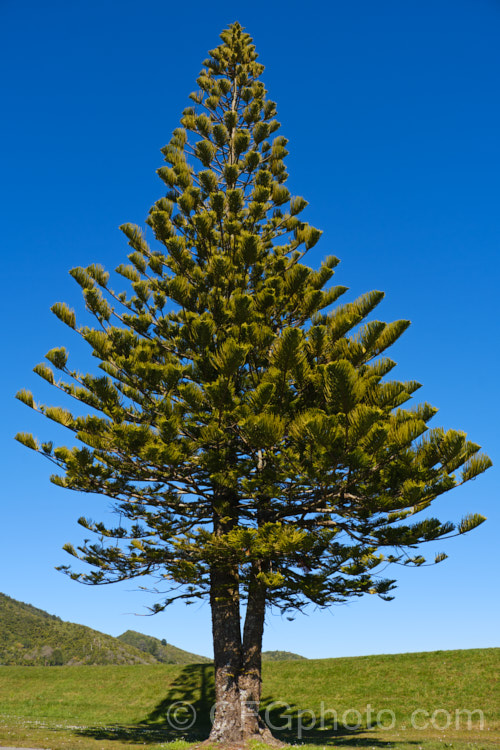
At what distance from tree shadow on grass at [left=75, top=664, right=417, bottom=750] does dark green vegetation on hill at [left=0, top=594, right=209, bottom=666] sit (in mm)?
36346

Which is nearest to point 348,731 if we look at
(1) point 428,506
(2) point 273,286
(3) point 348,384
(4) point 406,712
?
(4) point 406,712

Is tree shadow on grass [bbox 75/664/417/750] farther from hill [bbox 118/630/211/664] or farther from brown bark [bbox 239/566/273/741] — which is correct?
hill [bbox 118/630/211/664]

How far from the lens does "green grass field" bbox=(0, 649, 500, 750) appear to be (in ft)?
34.4

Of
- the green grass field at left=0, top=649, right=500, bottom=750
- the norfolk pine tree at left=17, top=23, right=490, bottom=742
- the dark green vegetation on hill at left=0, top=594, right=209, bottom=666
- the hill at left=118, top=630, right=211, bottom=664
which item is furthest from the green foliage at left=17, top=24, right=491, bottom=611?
the hill at left=118, top=630, right=211, bottom=664

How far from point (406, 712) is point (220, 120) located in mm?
15012

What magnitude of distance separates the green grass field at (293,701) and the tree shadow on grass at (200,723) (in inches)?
1.1

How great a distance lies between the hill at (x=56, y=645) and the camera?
2072 inches

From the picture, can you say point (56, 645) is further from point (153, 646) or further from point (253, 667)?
point (253, 667)

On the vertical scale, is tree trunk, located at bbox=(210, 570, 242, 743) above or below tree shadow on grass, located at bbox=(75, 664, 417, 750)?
above

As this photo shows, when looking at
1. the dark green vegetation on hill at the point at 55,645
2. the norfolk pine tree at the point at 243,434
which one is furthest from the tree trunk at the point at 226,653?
the dark green vegetation on hill at the point at 55,645

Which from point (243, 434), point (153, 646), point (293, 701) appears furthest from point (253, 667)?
point (153, 646)

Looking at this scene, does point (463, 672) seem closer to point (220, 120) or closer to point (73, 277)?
point (73, 277)

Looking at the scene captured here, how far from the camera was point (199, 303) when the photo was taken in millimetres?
10469

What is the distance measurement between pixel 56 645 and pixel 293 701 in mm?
53032
